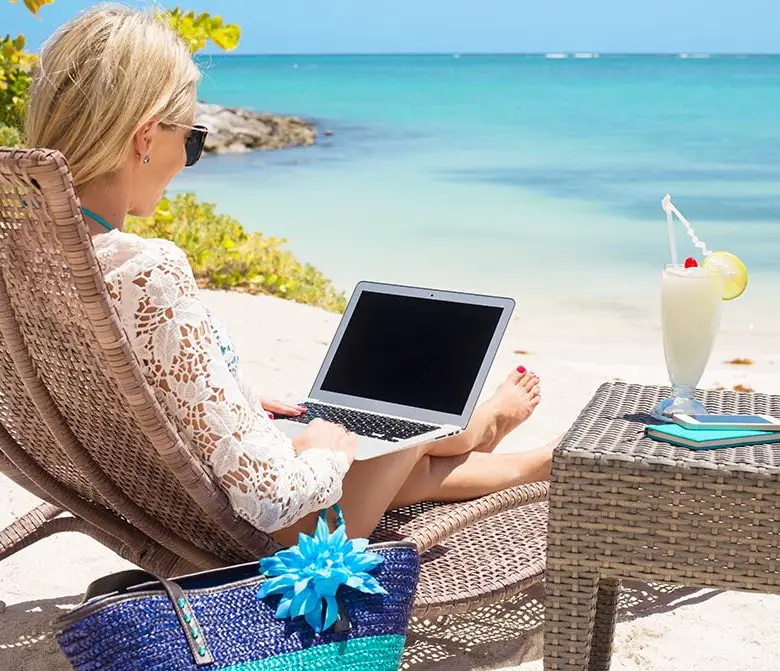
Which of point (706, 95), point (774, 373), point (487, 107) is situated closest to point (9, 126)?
point (774, 373)

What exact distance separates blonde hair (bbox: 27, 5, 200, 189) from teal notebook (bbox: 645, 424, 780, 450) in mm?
992

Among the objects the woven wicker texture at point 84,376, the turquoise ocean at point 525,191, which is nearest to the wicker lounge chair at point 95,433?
the woven wicker texture at point 84,376

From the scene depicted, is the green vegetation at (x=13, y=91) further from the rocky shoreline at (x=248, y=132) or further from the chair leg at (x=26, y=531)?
the rocky shoreline at (x=248, y=132)

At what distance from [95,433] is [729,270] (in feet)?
3.79

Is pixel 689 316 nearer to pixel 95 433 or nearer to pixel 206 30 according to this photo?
pixel 95 433

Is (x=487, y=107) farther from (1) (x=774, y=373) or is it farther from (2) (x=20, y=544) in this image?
(2) (x=20, y=544)

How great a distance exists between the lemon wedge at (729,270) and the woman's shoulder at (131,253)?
0.93 meters

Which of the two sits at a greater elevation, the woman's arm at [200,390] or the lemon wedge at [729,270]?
the lemon wedge at [729,270]

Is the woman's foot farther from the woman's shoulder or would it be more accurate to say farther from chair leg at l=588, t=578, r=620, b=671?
the woman's shoulder

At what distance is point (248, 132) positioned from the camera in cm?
2352

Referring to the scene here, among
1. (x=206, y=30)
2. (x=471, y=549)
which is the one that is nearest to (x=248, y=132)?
(x=206, y=30)

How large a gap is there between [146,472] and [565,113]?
28995 mm

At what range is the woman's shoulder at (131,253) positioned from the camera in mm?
1756

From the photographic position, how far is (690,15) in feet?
232
